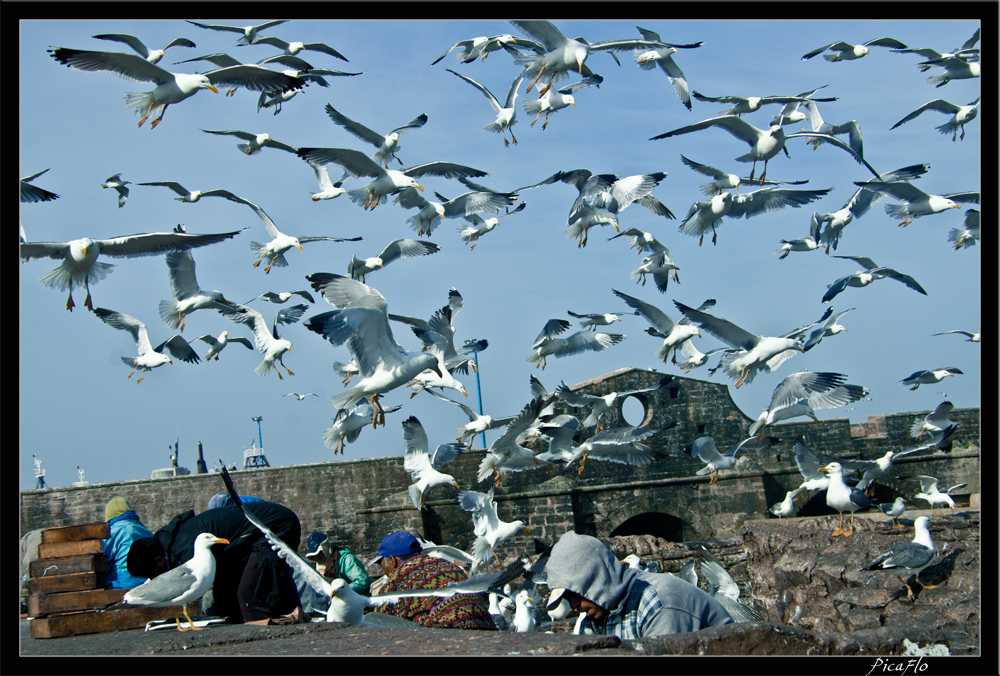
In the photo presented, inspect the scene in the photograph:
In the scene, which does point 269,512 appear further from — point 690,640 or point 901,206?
point 901,206

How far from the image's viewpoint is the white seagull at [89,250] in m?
6.05

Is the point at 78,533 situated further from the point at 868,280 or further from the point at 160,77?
the point at 868,280

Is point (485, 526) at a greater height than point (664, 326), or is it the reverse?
point (664, 326)

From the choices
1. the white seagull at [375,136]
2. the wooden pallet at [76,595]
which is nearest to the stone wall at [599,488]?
the white seagull at [375,136]

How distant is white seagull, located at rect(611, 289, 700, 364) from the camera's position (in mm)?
8562

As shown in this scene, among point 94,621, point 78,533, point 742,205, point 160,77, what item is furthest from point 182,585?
point 742,205

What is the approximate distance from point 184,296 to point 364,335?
361 centimetres

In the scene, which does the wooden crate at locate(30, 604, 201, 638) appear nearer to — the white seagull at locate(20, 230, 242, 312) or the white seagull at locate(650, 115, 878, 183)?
the white seagull at locate(20, 230, 242, 312)

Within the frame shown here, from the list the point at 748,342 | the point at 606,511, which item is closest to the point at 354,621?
the point at 748,342

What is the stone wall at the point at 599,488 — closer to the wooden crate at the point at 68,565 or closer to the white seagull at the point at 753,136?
the white seagull at the point at 753,136

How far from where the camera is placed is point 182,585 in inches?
172

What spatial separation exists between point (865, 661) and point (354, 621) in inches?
101

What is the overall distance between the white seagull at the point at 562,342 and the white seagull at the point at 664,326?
3.74ft

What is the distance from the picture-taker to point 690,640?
297cm
